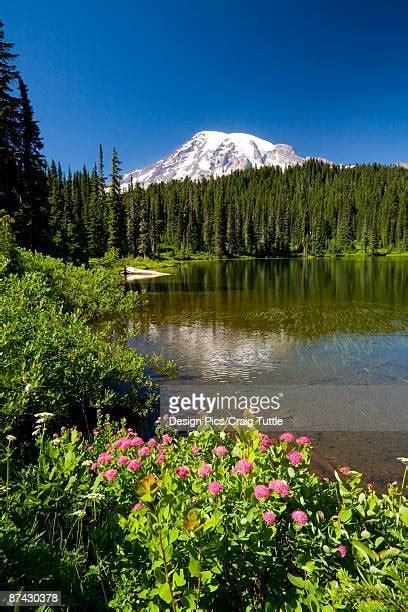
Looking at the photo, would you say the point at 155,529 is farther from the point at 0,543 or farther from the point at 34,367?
the point at 34,367

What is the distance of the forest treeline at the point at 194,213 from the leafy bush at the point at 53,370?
2577 centimetres

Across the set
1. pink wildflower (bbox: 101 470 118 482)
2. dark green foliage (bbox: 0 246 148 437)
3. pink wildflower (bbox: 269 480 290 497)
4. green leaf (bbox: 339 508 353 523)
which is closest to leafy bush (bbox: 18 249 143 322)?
dark green foliage (bbox: 0 246 148 437)

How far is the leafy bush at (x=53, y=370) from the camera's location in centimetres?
544

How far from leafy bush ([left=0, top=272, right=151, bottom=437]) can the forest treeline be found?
84.6ft

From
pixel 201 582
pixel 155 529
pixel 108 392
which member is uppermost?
pixel 155 529

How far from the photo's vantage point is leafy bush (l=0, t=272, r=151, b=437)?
214 inches

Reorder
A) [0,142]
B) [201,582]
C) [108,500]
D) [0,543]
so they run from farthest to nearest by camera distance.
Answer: [0,142], [108,500], [0,543], [201,582]

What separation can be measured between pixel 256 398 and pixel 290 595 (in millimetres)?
9381

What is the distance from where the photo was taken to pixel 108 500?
3.19m

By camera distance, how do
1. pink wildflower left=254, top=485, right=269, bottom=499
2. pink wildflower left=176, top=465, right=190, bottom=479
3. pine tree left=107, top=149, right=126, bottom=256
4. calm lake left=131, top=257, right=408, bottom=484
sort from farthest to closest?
pine tree left=107, top=149, right=126, bottom=256
calm lake left=131, top=257, right=408, bottom=484
pink wildflower left=176, top=465, right=190, bottom=479
pink wildflower left=254, top=485, right=269, bottom=499

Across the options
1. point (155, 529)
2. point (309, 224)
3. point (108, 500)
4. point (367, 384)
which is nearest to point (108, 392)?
point (108, 500)

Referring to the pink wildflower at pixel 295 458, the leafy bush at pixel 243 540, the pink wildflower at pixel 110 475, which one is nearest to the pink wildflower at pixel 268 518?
the leafy bush at pixel 243 540

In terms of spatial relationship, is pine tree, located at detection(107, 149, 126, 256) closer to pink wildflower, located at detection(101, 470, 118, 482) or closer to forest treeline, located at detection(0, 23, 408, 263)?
forest treeline, located at detection(0, 23, 408, 263)

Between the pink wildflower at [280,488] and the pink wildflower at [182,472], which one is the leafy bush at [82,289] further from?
the pink wildflower at [280,488]
